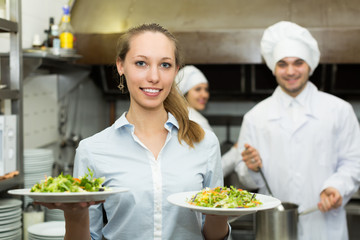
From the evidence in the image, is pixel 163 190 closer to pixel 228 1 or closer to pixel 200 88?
pixel 200 88

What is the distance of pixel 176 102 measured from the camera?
5.17 ft

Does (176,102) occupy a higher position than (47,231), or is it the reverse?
(176,102)

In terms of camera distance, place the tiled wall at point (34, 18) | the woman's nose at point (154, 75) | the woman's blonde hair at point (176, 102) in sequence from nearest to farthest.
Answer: the woman's nose at point (154, 75) → the woman's blonde hair at point (176, 102) → the tiled wall at point (34, 18)

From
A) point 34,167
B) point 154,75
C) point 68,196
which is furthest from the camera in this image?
point 34,167

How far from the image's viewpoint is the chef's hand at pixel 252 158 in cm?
237

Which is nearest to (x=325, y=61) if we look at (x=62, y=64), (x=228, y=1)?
(x=228, y=1)

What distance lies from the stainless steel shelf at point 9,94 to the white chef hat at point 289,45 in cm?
133

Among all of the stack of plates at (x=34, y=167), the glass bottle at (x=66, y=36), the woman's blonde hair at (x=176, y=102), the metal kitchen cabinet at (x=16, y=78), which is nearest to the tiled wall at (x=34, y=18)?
the glass bottle at (x=66, y=36)

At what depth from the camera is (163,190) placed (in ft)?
4.57

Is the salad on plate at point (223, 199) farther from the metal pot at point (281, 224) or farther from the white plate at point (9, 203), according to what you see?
the white plate at point (9, 203)

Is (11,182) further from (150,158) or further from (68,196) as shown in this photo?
(68,196)

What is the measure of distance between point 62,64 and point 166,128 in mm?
1807

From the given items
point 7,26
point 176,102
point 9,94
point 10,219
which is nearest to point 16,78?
point 9,94

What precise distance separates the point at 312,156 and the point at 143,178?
4.38 feet
